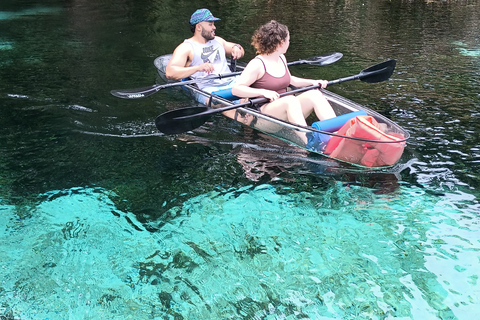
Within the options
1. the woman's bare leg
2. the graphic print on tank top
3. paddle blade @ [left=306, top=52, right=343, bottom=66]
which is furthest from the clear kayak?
paddle blade @ [left=306, top=52, right=343, bottom=66]

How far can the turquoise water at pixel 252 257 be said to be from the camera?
3123 mm

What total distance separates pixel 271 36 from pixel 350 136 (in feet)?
4.39

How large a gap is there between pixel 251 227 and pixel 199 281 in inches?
30.4

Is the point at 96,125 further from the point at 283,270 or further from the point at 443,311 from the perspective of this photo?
the point at 443,311

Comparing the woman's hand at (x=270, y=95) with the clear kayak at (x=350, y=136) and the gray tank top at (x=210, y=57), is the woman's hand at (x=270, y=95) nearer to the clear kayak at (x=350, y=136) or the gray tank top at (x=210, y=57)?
the clear kayak at (x=350, y=136)

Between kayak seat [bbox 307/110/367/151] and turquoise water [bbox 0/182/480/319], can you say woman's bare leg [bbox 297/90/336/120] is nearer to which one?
kayak seat [bbox 307/110/367/151]

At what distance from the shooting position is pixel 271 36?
4832 mm

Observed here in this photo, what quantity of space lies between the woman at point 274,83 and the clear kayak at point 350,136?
0.42ft

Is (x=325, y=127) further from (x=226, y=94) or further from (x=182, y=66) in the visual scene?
(x=182, y=66)

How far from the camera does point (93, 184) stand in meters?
4.68

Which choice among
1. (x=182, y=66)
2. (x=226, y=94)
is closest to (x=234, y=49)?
(x=182, y=66)

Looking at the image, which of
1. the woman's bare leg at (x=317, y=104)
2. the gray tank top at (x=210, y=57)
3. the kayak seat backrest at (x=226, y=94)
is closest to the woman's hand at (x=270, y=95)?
the woman's bare leg at (x=317, y=104)

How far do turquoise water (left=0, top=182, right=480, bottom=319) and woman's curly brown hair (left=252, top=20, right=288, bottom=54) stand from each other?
154 centimetres

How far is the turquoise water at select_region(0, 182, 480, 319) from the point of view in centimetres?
312
